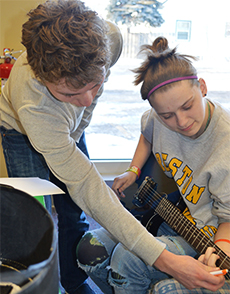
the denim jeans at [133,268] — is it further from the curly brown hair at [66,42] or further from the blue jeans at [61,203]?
the curly brown hair at [66,42]

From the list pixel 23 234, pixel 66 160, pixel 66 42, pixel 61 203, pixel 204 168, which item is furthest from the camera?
pixel 61 203

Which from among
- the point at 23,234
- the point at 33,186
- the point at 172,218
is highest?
the point at 23,234

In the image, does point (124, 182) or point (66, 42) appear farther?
point (124, 182)

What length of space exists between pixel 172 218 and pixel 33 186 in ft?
1.61

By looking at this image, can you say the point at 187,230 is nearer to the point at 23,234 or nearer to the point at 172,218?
the point at 172,218

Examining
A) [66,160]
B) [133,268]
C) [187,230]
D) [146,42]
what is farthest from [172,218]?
[146,42]

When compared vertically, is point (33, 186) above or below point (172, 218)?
above

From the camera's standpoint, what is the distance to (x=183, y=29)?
186cm

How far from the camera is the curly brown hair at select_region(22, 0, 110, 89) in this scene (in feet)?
2.37

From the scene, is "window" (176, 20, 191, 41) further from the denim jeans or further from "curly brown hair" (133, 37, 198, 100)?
the denim jeans

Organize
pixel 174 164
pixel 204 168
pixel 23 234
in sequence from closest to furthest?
pixel 23 234 < pixel 204 168 < pixel 174 164

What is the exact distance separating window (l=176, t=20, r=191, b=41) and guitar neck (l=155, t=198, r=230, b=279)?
1135 millimetres

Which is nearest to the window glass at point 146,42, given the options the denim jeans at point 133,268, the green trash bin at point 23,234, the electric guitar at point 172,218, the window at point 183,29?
the window at point 183,29

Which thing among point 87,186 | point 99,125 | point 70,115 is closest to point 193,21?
point 99,125
